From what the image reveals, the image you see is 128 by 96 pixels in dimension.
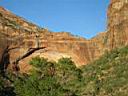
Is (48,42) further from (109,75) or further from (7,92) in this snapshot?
(7,92)

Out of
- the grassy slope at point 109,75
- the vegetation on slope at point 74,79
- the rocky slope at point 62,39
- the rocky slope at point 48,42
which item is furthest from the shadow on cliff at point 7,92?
the rocky slope at point 48,42

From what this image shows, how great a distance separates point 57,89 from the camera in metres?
56.5

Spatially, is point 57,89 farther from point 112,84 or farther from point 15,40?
point 15,40

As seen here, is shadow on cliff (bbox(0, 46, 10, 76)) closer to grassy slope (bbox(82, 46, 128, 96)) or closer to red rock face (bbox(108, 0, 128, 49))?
grassy slope (bbox(82, 46, 128, 96))

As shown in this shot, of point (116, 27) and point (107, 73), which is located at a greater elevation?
point (116, 27)

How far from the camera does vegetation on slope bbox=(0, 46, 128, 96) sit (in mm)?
57250

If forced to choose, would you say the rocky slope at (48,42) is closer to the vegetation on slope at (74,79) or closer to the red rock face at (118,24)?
the vegetation on slope at (74,79)

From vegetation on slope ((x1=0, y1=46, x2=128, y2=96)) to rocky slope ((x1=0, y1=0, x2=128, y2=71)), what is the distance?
7.67 ft

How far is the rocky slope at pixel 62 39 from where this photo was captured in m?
96.7

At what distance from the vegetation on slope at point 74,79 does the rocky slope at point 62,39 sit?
2.34 metres

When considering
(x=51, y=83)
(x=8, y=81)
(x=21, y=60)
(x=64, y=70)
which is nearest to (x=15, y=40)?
(x=21, y=60)

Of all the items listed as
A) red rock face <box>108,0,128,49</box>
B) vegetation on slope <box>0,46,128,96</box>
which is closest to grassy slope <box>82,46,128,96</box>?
vegetation on slope <box>0,46,128,96</box>

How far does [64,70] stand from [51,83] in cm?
1161

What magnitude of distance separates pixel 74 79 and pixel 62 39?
20729 mm
